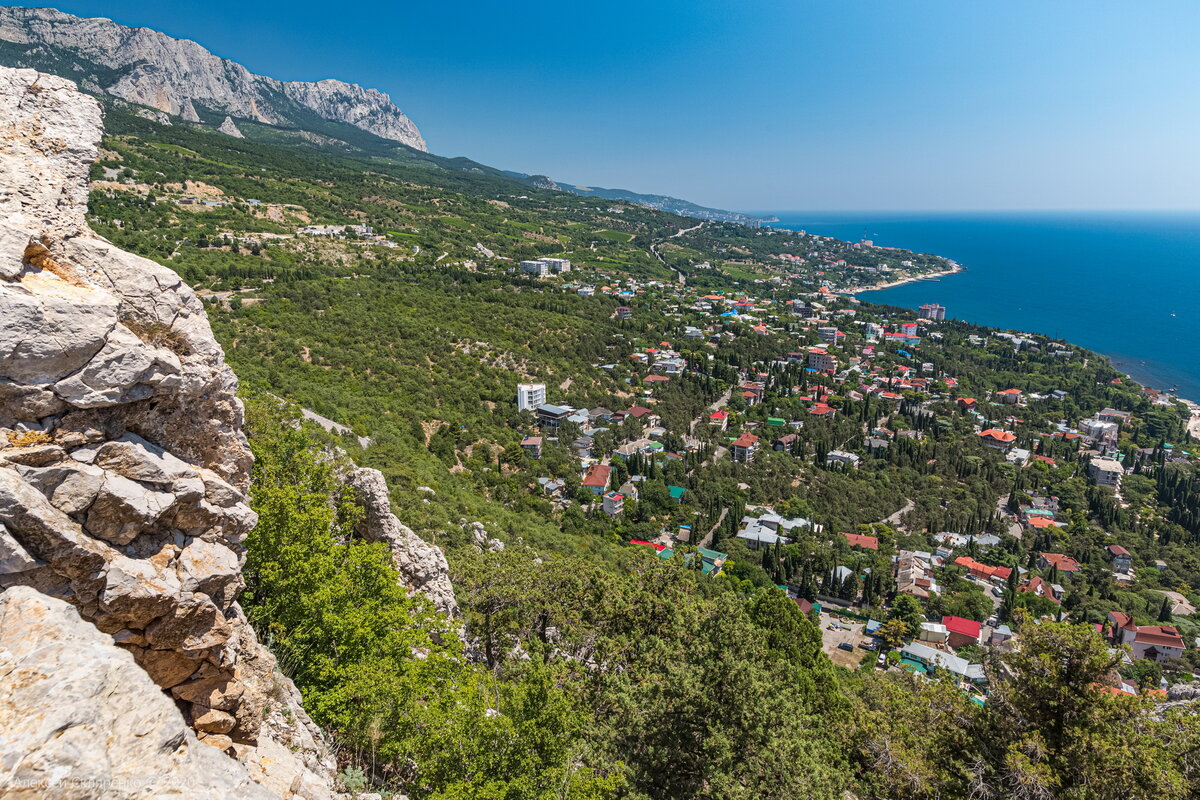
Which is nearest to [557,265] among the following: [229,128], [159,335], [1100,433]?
[1100,433]

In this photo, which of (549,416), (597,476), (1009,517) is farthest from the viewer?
(1009,517)

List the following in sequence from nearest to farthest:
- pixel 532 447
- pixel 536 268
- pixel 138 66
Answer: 1. pixel 532 447
2. pixel 536 268
3. pixel 138 66

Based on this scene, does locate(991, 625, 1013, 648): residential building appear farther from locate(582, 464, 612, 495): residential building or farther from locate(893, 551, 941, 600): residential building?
locate(582, 464, 612, 495): residential building

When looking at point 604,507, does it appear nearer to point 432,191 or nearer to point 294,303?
point 294,303

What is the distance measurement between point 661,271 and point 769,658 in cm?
12747

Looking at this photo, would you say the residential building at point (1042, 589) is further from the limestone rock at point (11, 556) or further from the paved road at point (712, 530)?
the limestone rock at point (11, 556)

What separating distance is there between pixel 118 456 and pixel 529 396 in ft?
158

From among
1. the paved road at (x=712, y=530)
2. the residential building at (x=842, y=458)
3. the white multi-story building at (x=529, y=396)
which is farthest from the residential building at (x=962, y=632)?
the white multi-story building at (x=529, y=396)

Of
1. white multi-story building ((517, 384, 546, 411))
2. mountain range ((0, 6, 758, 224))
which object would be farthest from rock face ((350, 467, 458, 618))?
mountain range ((0, 6, 758, 224))

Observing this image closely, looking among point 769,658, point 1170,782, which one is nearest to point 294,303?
point 769,658

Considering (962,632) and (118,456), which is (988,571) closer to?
(962,632)

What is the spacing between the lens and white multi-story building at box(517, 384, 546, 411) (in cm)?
5397

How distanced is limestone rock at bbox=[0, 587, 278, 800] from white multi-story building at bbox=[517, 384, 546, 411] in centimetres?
4865

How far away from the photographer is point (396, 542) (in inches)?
664
